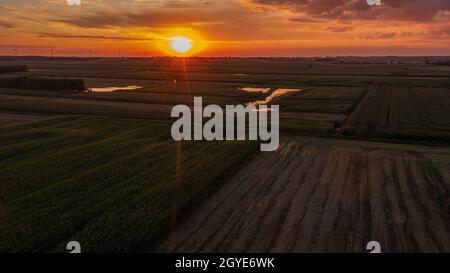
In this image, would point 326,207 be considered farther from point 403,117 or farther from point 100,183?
point 403,117

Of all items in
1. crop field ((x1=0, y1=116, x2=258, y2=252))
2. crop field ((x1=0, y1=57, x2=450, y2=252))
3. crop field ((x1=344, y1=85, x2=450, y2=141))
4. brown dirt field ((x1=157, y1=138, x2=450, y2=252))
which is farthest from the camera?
crop field ((x1=344, y1=85, x2=450, y2=141))

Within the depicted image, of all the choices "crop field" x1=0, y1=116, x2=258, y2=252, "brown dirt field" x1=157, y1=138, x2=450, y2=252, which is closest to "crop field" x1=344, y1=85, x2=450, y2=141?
"brown dirt field" x1=157, y1=138, x2=450, y2=252

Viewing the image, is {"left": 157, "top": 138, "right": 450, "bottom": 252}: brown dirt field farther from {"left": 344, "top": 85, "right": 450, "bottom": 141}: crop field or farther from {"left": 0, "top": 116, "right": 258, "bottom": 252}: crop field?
{"left": 344, "top": 85, "right": 450, "bottom": 141}: crop field

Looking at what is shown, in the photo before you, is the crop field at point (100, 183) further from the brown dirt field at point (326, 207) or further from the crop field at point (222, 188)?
the brown dirt field at point (326, 207)

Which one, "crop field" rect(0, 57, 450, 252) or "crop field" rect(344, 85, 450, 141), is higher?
"crop field" rect(344, 85, 450, 141)

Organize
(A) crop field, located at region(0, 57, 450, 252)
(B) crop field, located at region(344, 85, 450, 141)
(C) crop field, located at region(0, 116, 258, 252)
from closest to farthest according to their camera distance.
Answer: (C) crop field, located at region(0, 116, 258, 252) < (A) crop field, located at region(0, 57, 450, 252) < (B) crop field, located at region(344, 85, 450, 141)
